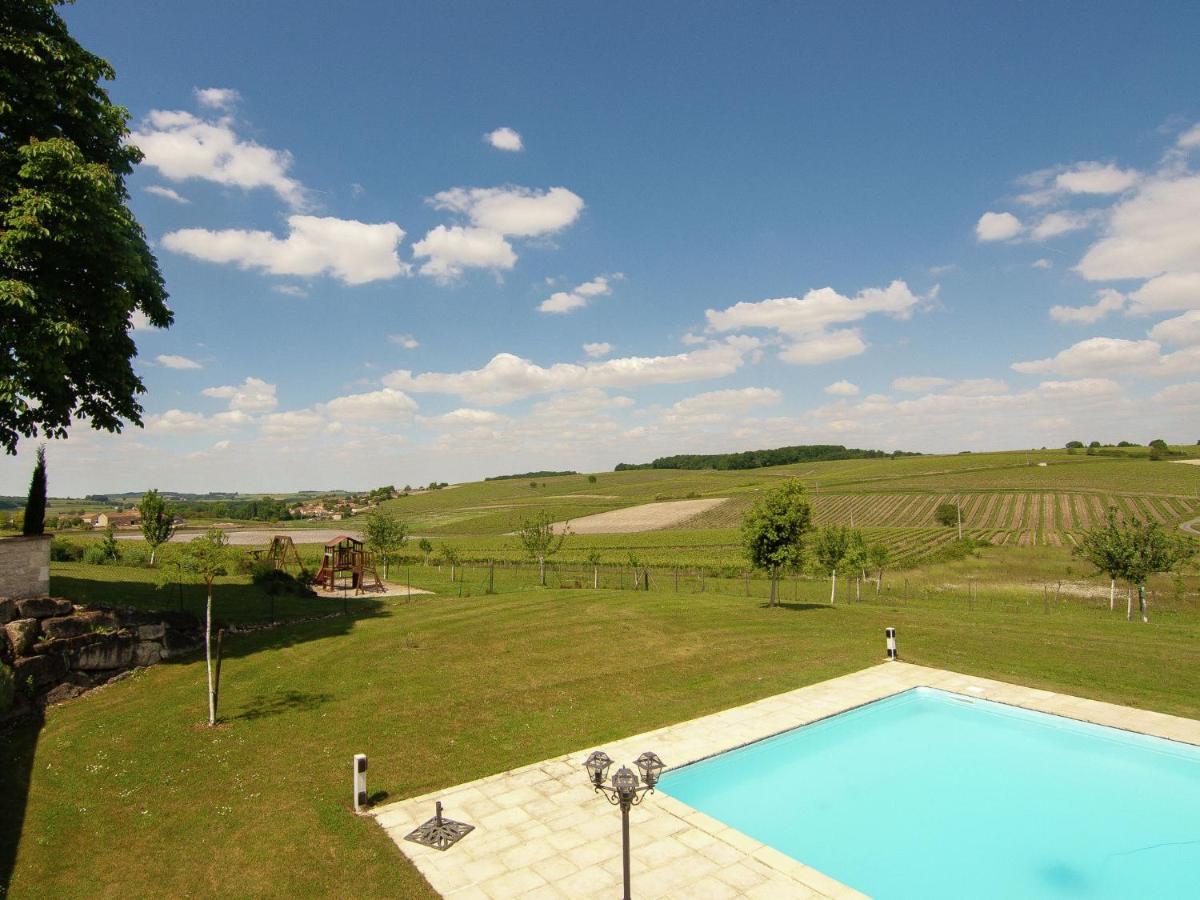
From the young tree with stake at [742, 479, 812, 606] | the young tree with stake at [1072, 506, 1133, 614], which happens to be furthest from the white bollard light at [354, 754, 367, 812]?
the young tree with stake at [1072, 506, 1133, 614]

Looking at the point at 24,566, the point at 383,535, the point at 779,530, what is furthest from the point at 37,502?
the point at 779,530

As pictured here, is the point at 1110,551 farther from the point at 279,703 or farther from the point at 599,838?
the point at 279,703

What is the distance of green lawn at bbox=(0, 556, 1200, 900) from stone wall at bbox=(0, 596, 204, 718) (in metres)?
0.76

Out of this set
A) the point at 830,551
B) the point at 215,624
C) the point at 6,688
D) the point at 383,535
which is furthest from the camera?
the point at 383,535

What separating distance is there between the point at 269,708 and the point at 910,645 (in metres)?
20.3

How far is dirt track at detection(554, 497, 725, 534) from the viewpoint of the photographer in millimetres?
87250

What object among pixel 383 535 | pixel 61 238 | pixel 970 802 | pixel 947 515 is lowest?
pixel 970 802

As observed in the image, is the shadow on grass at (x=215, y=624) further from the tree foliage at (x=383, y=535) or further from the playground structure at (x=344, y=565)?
the tree foliage at (x=383, y=535)

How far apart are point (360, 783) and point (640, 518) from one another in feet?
283

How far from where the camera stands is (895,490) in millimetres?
104938

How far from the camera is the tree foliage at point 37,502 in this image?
693 inches

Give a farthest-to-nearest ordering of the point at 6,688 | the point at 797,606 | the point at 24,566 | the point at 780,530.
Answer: the point at 797,606 → the point at 780,530 → the point at 24,566 → the point at 6,688

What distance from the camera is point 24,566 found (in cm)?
1612

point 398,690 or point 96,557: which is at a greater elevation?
point 96,557
